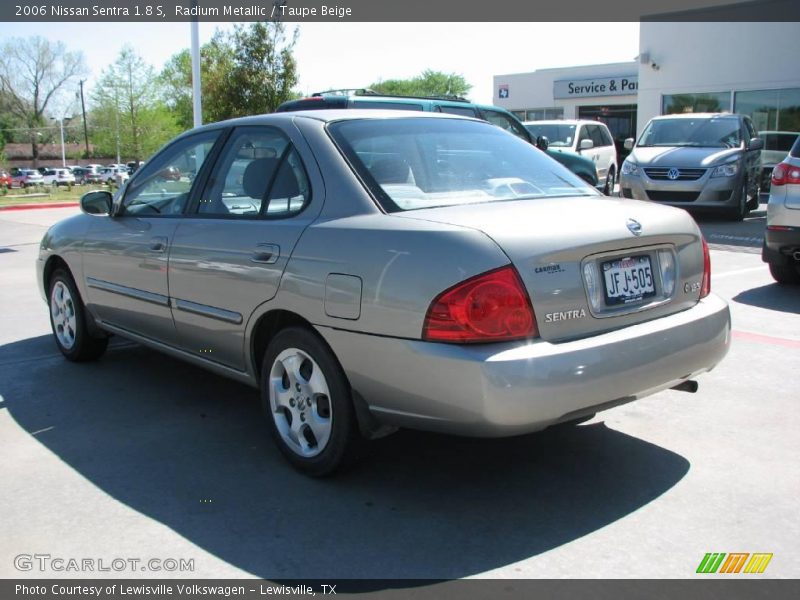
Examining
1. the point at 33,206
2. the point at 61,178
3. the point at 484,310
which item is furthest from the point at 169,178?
the point at 61,178

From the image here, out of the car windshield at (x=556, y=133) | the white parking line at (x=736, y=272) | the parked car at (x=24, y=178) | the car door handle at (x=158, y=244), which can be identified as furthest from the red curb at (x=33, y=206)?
the parked car at (x=24, y=178)

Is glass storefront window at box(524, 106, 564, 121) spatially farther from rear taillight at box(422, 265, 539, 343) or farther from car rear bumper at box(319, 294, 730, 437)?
rear taillight at box(422, 265, 539, 343)

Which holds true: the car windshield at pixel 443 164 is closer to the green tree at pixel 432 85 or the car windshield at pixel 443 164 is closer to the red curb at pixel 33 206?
the red curb at pixel 33 206

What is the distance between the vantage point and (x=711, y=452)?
4047mm

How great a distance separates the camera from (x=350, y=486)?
3.71 m

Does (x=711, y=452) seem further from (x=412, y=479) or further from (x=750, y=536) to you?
(x=412, y=479)

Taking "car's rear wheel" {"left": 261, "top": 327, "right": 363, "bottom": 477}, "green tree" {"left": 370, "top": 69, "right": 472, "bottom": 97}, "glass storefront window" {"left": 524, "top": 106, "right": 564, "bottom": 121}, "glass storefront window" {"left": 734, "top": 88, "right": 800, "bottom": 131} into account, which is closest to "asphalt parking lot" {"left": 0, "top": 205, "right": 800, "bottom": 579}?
"car's rear wheel" {"left": 261, "top": 327, "right": 363, "bottom": 477}

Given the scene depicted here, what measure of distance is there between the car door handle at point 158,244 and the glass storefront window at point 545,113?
36.8 metres

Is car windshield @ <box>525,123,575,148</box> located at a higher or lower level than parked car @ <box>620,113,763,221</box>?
higher

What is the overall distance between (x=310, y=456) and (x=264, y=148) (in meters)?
1.60

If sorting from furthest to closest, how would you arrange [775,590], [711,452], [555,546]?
[711,452], [555,546], [775,590]

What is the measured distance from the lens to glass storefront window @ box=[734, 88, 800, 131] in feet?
75.5

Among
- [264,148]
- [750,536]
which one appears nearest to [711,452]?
[750,536]

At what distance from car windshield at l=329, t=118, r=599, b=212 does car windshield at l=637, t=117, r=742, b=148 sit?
36.5ft
